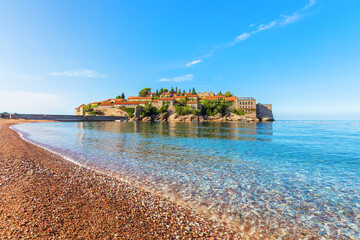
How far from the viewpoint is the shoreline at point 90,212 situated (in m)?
4.12

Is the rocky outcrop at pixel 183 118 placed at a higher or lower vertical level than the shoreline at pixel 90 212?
higher

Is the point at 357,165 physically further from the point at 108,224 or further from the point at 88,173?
the point at 88,173

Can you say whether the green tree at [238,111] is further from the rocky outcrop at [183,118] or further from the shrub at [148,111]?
the shrub at [148,111]

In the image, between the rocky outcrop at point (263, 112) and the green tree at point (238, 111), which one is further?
the rocky outcrop at point (263, 112)

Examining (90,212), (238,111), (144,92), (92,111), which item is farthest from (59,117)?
(238,111)

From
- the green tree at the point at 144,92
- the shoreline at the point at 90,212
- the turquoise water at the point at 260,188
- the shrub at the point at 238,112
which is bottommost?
the turquoise water at the point at 260,188

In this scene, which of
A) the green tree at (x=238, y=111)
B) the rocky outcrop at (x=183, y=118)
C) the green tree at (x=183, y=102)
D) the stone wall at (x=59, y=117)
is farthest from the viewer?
the green tree at (x=183, y=102)

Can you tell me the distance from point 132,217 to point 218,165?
7825 mm

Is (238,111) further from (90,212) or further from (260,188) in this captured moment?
(90,212)

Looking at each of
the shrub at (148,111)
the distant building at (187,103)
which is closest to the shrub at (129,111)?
the distant building at (187,103)

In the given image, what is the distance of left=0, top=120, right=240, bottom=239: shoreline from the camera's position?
4.12 meters

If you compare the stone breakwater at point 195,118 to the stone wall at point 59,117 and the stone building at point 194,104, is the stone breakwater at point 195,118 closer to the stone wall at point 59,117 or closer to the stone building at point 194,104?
the stone building at point 194,104

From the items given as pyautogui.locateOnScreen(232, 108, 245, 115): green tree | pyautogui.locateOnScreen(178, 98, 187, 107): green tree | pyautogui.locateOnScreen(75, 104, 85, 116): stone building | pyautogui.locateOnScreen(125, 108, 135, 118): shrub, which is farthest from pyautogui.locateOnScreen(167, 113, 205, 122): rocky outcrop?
pyautogui.locateOnScreen(75, 104, 85, 116): stone building

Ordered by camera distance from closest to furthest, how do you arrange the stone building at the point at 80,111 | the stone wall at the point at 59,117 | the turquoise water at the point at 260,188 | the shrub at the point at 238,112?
the turquoise water at the point at 260,188 → the stone wall at the point at 59,117 → the shrub at the point at 238,112 → the stone building at the point at 80,111
